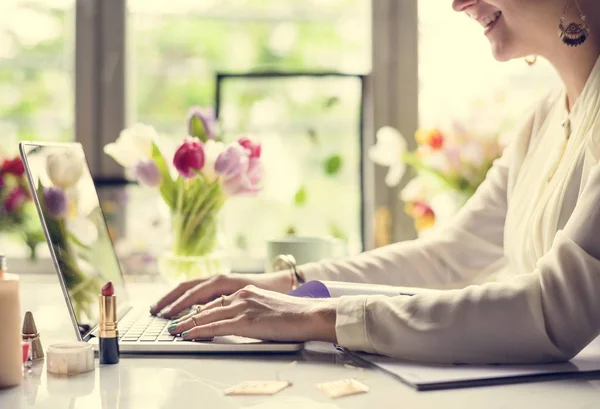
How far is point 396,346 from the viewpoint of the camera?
3.26 feet

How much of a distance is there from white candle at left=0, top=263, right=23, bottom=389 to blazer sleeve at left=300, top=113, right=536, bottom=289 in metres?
0.77

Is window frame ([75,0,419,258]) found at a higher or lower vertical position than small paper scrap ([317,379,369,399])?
higher

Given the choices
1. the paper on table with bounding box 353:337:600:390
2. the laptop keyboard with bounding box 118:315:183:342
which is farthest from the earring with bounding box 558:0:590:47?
the laptop keyboard with bounding box 118:315:183:342

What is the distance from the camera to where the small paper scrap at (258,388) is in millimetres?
862

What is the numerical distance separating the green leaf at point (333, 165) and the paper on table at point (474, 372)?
1.20 metres

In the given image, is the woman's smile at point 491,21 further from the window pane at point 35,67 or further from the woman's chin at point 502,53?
the window pane at point 35,67

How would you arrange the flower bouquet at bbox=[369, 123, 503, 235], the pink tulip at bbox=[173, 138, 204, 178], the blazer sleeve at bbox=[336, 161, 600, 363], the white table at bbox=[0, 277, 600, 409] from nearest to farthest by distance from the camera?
the white table at bbox=[0, 277, 600, 409] → the blazer sleeve at bbox=[336, 161, 600, 363] → the pink tulip at bbox=[173, 138, 204, 178] → the flower bouquet at bbox=[369, 123, 503, 235]

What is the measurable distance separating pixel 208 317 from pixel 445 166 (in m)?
0.95

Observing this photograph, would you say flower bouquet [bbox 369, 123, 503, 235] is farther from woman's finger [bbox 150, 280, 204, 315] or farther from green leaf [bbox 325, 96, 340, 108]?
woman's finger [bbox 150, 280, 204, 315]

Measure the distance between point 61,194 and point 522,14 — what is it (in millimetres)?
772

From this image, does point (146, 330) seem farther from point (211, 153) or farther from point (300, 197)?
point (300, 197)

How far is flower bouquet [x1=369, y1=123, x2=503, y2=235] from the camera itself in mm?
1855

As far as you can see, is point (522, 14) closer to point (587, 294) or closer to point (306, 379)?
point (587, 294)

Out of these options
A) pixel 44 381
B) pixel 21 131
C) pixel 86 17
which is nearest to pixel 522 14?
pixel 44 381
